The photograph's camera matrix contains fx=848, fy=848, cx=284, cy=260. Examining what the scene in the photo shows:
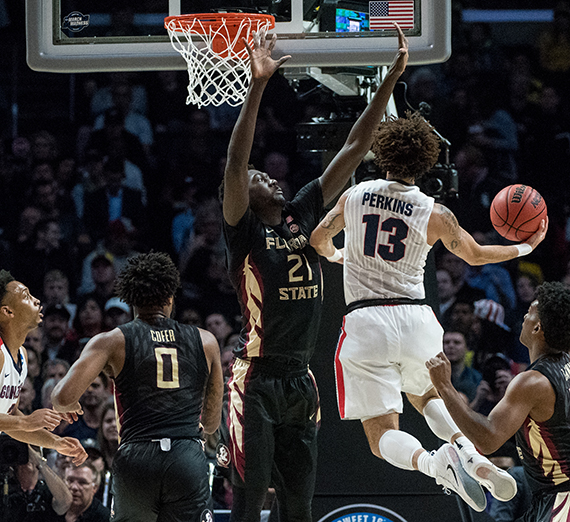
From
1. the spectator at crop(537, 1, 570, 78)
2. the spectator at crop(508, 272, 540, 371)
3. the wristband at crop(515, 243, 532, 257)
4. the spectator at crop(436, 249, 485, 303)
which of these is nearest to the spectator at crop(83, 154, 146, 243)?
the spectator at crop(436, 249, 485, 303)

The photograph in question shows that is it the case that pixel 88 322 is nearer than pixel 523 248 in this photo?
No

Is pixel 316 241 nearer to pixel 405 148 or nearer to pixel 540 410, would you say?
pixel 405 148

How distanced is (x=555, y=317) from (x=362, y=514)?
2136 millimetres

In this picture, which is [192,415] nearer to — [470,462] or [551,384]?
[470,462]

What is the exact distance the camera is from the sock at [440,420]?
14.7 ft

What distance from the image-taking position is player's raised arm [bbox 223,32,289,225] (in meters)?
4.26

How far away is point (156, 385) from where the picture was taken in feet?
14.3

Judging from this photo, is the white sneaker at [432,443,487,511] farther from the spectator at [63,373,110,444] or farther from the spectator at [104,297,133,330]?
the spectator at [104,297,133,330]

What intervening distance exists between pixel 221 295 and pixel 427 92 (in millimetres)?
3308

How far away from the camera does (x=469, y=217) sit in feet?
29.3

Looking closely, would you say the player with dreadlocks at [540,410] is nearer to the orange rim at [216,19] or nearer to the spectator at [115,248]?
the orange rim at [216,19]

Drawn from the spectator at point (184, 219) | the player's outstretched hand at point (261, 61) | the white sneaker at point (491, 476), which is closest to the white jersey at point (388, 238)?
the player's outstretched hand at point (261, 61)

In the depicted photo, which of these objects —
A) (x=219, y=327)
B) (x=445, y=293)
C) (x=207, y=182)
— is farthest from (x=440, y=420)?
(x=207, y=182)

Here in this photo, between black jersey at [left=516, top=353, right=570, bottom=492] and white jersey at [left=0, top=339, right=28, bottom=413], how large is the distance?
10.2ft
